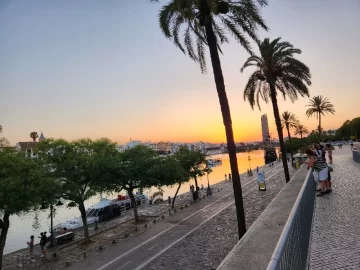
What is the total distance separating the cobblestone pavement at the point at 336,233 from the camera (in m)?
5.12

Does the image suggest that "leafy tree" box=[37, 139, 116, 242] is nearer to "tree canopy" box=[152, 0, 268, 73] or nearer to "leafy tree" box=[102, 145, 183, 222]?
"leafy tree" box=[102, 145, 183, 222]

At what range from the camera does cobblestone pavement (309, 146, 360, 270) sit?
512 cm

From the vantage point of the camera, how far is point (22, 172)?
18906 millimetres

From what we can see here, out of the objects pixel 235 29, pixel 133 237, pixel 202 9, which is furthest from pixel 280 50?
pixel 133 237

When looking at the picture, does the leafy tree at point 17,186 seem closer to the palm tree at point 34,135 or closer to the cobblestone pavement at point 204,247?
the cobblestone pavement at point 204,247

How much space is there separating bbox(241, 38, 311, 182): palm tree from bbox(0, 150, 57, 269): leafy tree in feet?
59.2

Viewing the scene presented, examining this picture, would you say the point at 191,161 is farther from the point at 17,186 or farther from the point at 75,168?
the point at 17,186

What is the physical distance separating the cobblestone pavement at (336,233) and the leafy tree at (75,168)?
70.0 feet

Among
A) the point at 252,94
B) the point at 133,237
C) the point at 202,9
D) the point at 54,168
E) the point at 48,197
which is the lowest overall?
the point at 133,237

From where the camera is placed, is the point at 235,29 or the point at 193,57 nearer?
the point at 235,29

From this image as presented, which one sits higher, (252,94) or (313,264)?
(252,94)

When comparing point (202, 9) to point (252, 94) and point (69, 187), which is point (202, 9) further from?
point (69, 187)

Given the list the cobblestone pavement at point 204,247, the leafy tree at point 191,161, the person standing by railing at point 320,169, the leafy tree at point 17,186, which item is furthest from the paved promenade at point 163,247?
the leafy tree at point 191,161

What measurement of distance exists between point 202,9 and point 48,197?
736 inches
